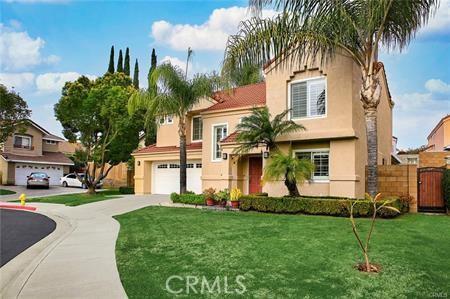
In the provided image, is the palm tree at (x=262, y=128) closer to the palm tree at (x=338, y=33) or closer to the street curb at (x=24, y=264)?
the palm tree at (x=338, y=33)

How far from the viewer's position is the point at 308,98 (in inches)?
634

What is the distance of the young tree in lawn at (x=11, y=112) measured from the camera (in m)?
27.7

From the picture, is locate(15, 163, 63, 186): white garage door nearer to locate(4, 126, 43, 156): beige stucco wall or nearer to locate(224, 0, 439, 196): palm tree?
locate(4, 126, 43, 156): beige stucco wall

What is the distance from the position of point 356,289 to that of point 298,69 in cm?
1237

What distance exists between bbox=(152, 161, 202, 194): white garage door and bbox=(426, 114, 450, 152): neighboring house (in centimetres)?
2019

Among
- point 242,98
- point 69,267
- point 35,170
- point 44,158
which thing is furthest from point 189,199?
point 44,158

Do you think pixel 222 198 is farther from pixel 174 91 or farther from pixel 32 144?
pixel 32 144

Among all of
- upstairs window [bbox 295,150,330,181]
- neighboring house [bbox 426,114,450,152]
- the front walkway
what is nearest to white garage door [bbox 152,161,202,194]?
upstairs window [bbox 295,150,330,181]

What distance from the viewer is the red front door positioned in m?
19.2

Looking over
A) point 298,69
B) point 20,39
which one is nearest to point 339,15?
point 298,69

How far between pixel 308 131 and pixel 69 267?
11393 mm

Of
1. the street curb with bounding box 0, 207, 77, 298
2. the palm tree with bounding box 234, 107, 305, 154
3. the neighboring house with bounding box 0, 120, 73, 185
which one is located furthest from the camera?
the neighboring house with bounding box 0, 120, 73, 185

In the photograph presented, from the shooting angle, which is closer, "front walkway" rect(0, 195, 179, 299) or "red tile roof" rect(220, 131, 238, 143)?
"front walkway" rect(0, 195, 179, 299)

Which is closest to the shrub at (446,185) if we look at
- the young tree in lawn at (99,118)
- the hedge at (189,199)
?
the hedge at (189,199)
